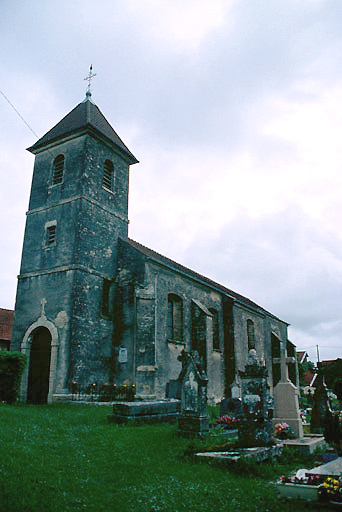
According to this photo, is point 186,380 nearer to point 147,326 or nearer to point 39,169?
point 147,326

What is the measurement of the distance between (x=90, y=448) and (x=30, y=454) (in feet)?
4.80

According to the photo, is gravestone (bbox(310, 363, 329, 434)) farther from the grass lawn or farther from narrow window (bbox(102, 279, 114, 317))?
narrow window (bbox(102, 279, 114, 317))

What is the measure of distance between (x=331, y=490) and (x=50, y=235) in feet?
52.0

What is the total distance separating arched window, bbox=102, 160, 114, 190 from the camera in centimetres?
1950

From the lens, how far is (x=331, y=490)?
186 inches

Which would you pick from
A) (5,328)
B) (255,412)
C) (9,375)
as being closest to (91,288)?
(9,375)

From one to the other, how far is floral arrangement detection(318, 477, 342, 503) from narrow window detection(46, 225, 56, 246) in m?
15.2

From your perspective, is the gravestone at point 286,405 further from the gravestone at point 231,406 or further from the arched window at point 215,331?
the arched window at point 215,331

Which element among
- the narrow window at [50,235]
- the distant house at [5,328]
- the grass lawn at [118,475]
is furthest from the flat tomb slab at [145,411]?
the distant house at [5,328]

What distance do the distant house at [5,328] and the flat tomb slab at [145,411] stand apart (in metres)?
15.6

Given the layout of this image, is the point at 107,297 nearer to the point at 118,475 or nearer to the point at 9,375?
the point at 9,375

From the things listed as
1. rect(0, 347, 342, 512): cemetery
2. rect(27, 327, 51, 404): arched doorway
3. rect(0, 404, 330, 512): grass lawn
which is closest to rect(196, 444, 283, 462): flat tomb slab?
rect(0, 347, 342, 512): cemetery

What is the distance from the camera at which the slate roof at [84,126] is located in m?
19.0

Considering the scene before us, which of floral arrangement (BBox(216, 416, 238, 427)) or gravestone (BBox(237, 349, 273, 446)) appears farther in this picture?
floral arrangement (BBox(216, 416, 238, 427))
